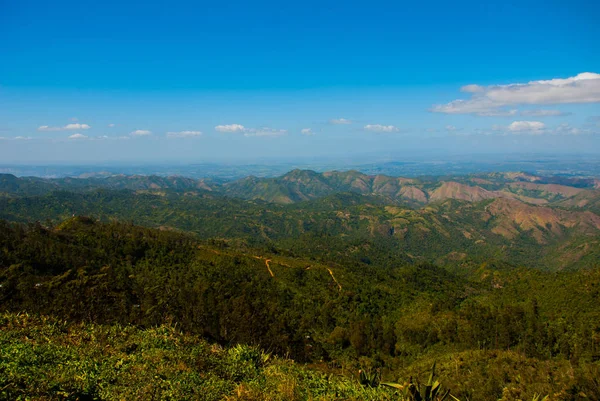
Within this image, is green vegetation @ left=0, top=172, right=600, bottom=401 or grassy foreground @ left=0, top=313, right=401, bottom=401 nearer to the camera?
grassy foreground @ left=0, top=313, right=401, bottom=401

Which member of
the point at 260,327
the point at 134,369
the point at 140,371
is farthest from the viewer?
the point at 260,327

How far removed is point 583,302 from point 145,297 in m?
87.7

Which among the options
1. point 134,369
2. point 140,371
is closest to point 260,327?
point 134,369

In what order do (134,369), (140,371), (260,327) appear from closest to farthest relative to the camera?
(140,371) → (134,369) → (260,327)

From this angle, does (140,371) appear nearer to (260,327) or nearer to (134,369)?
(134,369)

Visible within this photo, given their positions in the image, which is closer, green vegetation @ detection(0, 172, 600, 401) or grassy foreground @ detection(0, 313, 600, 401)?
grassy foreground @ detection(0, 313, 600, 401)

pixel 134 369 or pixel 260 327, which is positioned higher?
pixel 134 369

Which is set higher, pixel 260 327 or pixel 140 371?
pixel 140 371

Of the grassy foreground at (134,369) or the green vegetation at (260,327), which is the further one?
the green vegetation at (260,327)

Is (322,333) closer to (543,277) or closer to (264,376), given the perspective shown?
(264,376)

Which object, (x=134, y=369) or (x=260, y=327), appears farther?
(x=260, y=327)

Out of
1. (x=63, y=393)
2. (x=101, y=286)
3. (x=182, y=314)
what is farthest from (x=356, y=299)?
(x=63, y=393)

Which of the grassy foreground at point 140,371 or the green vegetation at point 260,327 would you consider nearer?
the grassy foreground at point 140,371

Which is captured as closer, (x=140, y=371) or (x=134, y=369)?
(x=140, y=371)
